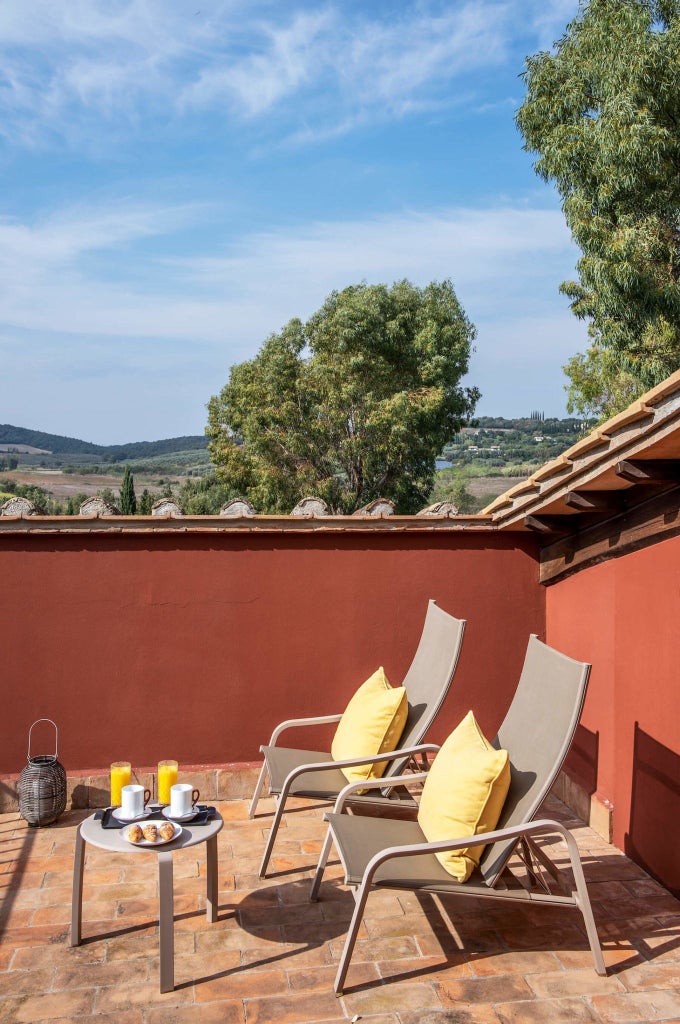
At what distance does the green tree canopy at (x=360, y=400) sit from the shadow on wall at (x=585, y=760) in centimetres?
2623

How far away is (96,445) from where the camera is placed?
132ft

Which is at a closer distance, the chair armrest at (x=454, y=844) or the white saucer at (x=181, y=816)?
the chair armrest at (x=454, y=844)

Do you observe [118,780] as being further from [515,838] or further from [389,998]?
[515,838]

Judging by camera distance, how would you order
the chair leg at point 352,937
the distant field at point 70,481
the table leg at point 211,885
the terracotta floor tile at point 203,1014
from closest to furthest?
the terracotta floor tile at point 203,1014 → the chair leg at point 352,937 → the table leg at point 211,885 → the distant field at point 70,481

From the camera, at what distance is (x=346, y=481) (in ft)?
108

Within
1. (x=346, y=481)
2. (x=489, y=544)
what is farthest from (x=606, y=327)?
(x=346, y=481)

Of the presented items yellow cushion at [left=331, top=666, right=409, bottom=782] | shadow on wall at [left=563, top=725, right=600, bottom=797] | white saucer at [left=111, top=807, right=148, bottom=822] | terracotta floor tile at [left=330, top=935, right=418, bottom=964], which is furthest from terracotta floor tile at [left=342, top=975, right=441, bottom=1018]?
shadow on wall at [left=563, top=725, right=600, bottom=797]

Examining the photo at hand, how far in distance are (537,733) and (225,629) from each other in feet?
8.12

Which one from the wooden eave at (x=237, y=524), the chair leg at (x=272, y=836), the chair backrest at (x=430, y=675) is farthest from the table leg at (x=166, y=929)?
the wooden eave at (x=237, y=524)

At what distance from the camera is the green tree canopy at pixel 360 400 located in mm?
31984

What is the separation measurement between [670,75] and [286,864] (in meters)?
14.9

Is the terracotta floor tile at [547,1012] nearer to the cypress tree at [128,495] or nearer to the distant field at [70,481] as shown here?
the distant field at [70,481]

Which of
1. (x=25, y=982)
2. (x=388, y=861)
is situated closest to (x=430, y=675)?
(x=388, y=861)

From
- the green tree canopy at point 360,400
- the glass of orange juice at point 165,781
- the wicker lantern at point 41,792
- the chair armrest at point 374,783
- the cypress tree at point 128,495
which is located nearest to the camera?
the glass of orange juice at point 165,781
